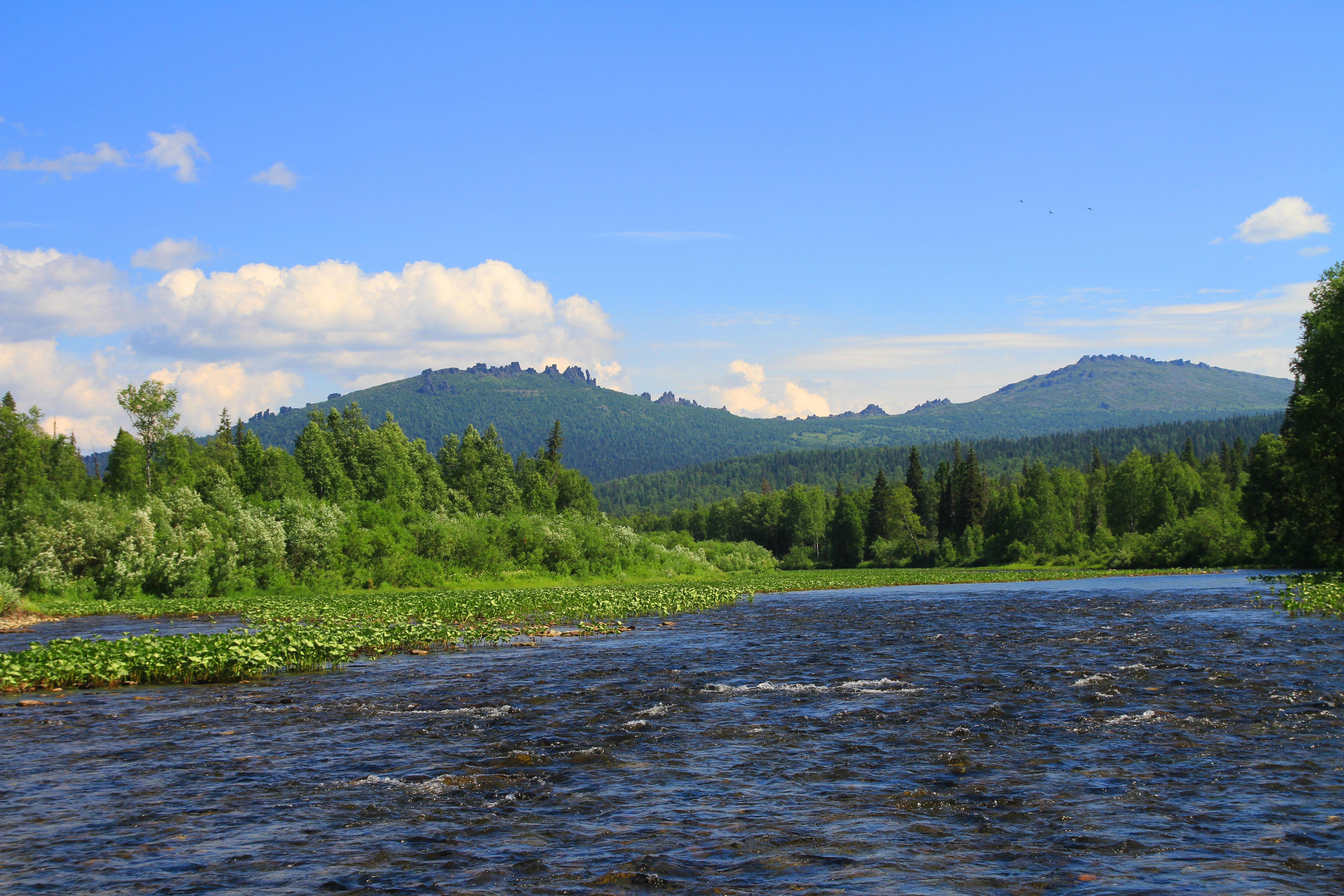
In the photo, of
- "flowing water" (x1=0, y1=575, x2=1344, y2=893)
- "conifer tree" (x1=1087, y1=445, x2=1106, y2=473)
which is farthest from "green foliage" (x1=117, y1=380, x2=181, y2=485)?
"conifer tree" (x1=1087, y1=445, x2=1106, y2=473)

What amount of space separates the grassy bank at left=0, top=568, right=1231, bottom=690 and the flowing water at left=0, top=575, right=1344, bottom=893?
4.05 ft

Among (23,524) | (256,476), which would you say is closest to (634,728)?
(23,524)

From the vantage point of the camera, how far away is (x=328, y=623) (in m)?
38.9

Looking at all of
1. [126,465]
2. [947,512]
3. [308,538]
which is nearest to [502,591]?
[308,538]

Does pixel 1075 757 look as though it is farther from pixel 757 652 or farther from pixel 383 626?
pixel 383 626

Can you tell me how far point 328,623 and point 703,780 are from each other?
28462 millimetres

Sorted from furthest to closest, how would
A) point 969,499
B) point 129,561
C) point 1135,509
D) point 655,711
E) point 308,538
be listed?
1. point 969,499
2. point 1135,509
3. point 308,538
4. point 129,561
5. point 655,711

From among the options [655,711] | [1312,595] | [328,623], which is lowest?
[1312,595]

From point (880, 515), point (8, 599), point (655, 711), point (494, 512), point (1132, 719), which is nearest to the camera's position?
point (1132, 719)

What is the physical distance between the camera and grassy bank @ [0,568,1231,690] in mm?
25594

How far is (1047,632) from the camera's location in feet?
120

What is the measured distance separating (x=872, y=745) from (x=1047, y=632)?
22.5 m

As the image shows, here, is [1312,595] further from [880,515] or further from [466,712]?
[880,515]

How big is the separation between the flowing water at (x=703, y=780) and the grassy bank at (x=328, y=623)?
48.6 inches
